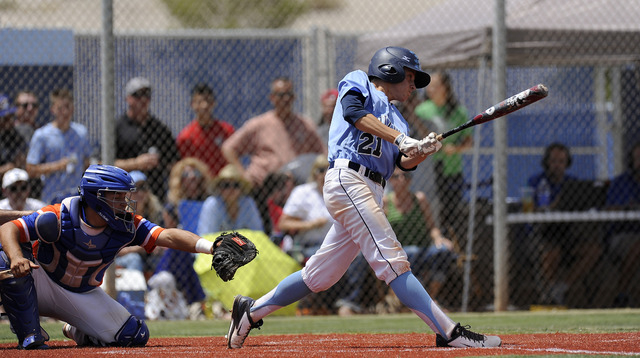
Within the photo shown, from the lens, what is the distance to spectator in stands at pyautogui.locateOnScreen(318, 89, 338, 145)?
968 centimetres

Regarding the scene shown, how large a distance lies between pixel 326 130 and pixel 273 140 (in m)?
0.60

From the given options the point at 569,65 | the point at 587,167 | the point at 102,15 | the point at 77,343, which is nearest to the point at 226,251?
the point at 77,343

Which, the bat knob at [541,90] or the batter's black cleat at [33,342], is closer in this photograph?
the bat knob at [541,90]

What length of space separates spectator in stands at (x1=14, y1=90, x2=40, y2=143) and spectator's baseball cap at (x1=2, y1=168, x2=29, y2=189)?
3.28 ft

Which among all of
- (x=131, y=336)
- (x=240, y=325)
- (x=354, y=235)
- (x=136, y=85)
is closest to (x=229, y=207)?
(x=136, y=85)

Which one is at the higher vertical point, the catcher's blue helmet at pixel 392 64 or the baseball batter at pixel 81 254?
the catcher's blue helmet at pixel 392 64

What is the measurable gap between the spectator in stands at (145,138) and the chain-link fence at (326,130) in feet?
0.05

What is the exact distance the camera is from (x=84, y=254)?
547 centimetres

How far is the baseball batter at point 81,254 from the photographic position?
533 centimetres

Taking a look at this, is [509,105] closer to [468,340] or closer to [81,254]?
[468,340]

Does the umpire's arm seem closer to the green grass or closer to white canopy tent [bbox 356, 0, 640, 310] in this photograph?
the green grass

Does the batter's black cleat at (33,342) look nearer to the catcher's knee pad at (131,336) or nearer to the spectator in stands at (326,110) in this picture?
the catcher's knee pad at (131,336)

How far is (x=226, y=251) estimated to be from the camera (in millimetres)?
5238

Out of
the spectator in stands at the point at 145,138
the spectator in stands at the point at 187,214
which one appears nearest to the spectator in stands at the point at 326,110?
the spectator in stands at the point at 187,214
